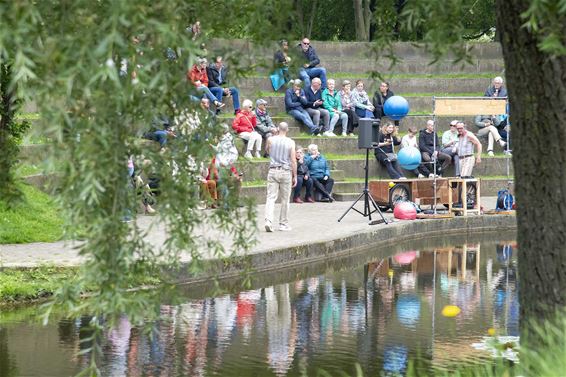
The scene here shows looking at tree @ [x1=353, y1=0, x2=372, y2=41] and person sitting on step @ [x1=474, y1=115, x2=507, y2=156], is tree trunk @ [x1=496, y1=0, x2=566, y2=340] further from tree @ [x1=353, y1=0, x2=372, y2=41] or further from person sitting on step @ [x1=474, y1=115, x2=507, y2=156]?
tree @ [x1=353, y1=0, x2=372, y2=41]

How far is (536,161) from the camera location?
8.44 meters

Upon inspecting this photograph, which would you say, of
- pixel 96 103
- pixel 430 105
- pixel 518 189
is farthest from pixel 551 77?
pixel 430 105

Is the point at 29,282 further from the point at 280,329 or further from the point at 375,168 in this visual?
the point at 375,168

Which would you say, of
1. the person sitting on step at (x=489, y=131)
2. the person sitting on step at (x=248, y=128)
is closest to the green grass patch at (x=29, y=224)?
the person sitting on step at (x=248, y=128)

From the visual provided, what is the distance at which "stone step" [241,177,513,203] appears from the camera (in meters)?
27.3

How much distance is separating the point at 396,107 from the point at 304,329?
1818cm

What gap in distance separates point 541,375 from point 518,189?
1.93 m

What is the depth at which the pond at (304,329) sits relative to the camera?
1181 centimetres

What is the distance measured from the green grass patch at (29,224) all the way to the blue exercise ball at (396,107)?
42.7ft

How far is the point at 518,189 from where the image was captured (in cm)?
864

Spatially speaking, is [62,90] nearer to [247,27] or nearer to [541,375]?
[247,27]

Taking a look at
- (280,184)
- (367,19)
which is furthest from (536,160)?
(367,19)

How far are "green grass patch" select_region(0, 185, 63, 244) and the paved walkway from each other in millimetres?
310

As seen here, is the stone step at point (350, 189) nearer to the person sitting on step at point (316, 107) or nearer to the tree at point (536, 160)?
the person sitting on step at point (316, 107)
